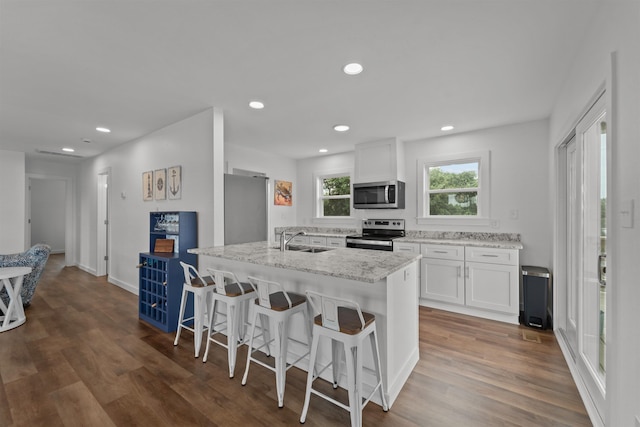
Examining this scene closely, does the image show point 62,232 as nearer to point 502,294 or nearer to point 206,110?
point 206,110

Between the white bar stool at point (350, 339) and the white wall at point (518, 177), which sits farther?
the white wall at point (518, 177)

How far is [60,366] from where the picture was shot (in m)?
2.25

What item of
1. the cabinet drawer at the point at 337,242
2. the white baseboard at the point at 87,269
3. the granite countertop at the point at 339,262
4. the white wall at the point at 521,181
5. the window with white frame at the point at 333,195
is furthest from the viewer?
the white baseboard at the point at 87,269

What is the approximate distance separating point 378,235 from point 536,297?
7.29ft

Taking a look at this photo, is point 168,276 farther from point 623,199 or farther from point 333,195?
point 623,199

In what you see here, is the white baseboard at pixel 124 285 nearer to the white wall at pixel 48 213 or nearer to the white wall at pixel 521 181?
the white wall at pixel 521 181

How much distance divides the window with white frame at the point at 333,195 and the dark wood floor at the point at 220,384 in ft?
9.51

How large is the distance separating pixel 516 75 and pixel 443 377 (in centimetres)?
256

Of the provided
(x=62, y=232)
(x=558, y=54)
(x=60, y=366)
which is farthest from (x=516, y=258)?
(x=62, y=232)

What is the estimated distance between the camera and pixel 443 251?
3.54 meters

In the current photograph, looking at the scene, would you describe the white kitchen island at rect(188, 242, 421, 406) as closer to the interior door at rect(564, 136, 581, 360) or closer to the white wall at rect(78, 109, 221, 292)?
the white wall at rect(78, 109, 221, 292)

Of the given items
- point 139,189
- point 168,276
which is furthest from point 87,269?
point 168,276

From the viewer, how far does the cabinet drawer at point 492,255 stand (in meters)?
3.14

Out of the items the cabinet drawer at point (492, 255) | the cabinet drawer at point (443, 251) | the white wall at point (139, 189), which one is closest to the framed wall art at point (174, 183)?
the white wall at point (139, 189)
